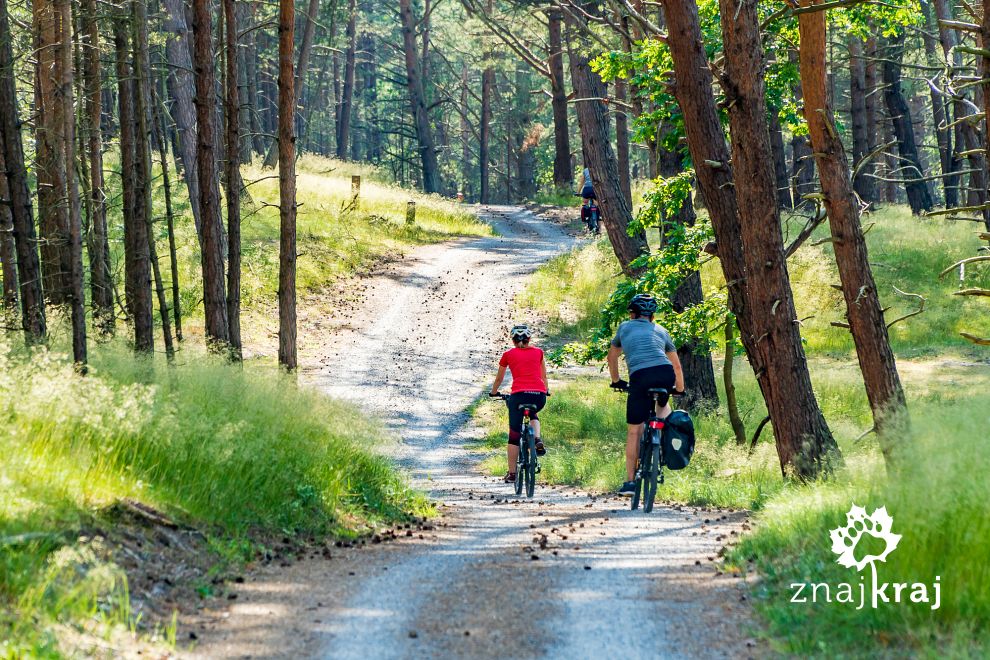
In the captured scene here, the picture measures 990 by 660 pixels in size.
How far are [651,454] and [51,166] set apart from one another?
9517 mm

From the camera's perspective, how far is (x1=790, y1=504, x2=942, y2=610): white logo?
5.84 meters

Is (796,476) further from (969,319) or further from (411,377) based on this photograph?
(969,319)

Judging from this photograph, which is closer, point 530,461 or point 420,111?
point 530,461

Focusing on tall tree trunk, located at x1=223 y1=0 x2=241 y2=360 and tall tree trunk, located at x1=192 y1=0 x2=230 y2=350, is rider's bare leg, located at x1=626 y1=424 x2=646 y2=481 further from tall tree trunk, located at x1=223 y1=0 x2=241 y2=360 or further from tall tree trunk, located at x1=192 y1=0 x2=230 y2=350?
tall tree trunk, located at x1=223 y1=0 x2=241 y2=360

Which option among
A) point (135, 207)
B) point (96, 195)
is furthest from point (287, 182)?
point (135, 207)

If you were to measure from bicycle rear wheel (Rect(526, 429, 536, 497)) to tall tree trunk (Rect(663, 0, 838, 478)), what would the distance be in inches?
110

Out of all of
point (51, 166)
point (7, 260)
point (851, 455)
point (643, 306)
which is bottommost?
point (851, 455)

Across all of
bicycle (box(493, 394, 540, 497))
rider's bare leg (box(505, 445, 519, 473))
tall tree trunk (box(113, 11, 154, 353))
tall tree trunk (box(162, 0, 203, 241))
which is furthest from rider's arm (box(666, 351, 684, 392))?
tall tree trunk (box(162, 0, 203, 241))

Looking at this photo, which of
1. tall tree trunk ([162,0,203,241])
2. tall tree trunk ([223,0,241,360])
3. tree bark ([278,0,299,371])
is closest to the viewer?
tall tree trunk ([223,0,241,360])

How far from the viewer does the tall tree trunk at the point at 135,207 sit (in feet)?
47.2

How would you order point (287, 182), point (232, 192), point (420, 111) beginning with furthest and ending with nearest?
point (420, 111) → point (287, 182) → point (232, 192)

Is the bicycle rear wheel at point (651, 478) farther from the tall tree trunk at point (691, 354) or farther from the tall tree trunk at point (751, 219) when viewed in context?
the tall tree trunk at point (691, 354)

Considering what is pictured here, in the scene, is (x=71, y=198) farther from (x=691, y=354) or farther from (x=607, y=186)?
(x=691, y=354)

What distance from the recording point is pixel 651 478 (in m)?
11.1
